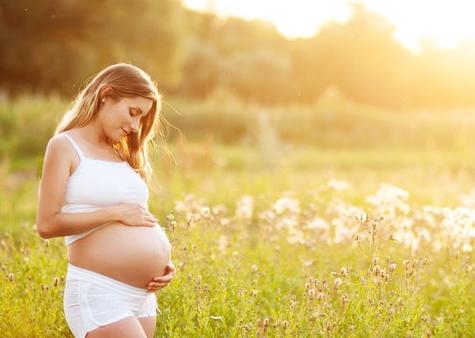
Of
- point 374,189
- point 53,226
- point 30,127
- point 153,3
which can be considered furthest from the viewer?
point 153,3

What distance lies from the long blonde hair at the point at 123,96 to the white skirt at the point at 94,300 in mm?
621

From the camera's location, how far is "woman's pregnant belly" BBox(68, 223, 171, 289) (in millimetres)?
3371

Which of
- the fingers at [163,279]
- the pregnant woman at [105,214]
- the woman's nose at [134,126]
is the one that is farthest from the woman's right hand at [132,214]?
the woman's nose at [134,126]

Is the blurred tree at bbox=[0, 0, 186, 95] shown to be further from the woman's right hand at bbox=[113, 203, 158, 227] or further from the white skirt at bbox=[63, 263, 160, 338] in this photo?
the white skirt at bbox=[63, 263, 160, 338]

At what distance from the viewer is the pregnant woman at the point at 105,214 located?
3.28 meters

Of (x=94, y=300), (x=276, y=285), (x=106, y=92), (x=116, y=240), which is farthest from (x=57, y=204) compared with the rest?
(x=276, y=285)

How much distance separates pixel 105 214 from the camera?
3.31 metres

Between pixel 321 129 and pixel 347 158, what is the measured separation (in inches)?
264

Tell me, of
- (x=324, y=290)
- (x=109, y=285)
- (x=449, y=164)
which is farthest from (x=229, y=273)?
(x=449, y=164)

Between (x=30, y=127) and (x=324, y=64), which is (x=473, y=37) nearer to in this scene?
(x=324, y=64)

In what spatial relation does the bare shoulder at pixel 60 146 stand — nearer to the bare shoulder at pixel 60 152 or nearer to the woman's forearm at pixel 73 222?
the bare shoulder at pixel 60 152

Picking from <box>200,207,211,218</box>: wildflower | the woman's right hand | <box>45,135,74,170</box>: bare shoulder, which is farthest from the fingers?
<box>200,207,211,218</box>: wildflower

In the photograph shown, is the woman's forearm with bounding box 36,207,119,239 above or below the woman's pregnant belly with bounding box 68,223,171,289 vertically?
above

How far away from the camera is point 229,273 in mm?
4793
